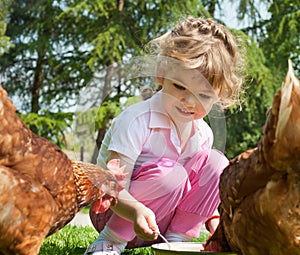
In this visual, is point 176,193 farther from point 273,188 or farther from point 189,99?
point 273,188

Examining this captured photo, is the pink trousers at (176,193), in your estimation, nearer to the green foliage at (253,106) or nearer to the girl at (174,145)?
the girl at (174,145)

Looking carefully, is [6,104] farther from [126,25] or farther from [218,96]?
[126,25]

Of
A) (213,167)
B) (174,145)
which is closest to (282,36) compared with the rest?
(213,167)

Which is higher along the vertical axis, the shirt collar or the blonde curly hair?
the blonde curly hair

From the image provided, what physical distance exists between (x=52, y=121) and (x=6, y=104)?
5.10 metres

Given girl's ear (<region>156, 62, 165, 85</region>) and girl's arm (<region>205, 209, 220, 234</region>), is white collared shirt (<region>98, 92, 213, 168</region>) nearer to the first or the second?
girl's ear (<region>156, 62, 165, 85</region>)

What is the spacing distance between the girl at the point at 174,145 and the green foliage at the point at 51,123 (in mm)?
4448

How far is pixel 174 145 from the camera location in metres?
1.91

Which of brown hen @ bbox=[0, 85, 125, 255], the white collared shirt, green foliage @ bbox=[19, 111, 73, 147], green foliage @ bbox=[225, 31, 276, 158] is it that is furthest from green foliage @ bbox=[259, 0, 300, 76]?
brown hen @ bbox=[0, 85, 125, 255]

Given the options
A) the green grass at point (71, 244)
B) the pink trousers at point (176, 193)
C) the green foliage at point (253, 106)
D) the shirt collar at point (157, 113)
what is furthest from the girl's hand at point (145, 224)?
the green foliage at point (253, 106)

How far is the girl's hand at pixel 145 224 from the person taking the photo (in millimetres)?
1726

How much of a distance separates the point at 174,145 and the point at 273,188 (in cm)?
67

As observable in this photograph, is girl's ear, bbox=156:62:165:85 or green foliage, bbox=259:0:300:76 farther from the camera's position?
green foliage, bbox=259:0:300:76

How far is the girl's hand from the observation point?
173 cm
